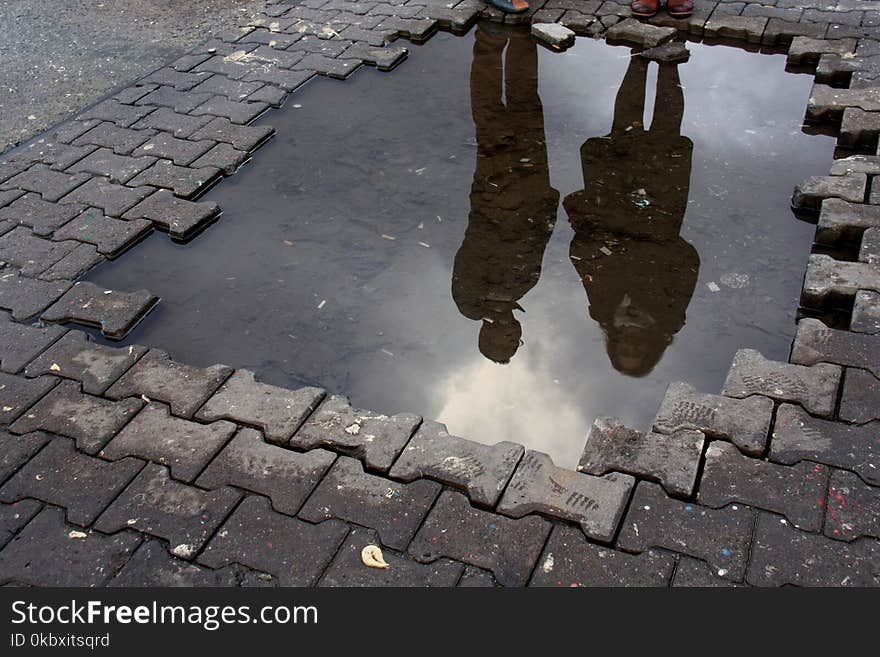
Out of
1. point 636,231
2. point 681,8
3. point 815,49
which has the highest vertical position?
point 681,8

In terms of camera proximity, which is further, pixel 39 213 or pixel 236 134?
pixel 236 134

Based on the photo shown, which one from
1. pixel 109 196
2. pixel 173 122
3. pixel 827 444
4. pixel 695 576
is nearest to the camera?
pixel 695 576

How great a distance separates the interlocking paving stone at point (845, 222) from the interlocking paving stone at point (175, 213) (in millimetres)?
3526

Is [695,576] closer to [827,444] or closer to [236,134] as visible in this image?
[827,444]

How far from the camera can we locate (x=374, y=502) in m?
3.12

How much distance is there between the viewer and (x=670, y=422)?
132 inches

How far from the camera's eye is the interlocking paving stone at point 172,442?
3312 mm

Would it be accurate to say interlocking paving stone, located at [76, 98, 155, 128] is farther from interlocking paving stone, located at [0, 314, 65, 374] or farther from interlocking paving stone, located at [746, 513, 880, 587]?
interlocking paving stone, located at [746, 513, 880, 587]

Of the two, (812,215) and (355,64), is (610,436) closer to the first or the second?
(812,215)

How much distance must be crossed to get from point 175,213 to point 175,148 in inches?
33.4

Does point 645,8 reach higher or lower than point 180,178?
higher

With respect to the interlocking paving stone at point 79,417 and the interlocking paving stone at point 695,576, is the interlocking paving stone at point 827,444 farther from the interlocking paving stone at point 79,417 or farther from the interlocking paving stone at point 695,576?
the interlocking paving stone at point 79,417

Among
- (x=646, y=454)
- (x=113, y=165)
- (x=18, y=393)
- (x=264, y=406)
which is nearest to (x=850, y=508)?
(x=646, y=454)

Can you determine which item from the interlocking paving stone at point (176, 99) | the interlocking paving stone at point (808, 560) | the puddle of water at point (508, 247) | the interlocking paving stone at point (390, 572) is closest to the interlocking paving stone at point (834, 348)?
the puddle of water at point (508, 247)
